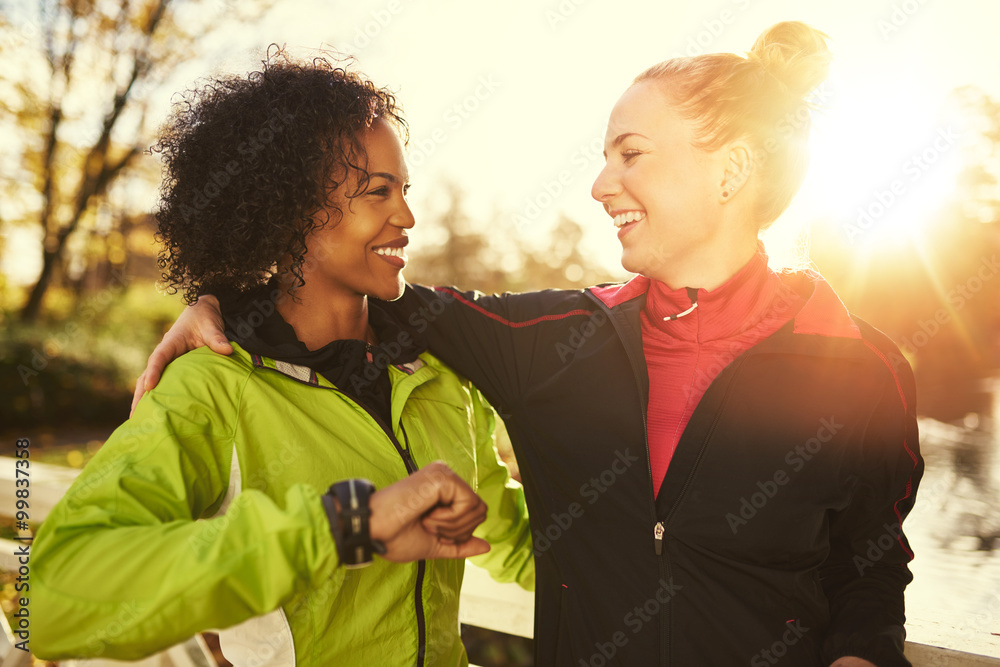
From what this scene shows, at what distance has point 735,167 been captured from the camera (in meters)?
1.95

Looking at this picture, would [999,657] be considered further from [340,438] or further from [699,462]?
[340,438]

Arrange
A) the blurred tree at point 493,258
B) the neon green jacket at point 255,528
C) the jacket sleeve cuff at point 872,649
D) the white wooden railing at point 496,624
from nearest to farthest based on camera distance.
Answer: the neon green jacket at point 255,528
the jacket sleeve cuff at point 872,649
the white wooden railing at point 496,624
the blurred tree at point 493,258

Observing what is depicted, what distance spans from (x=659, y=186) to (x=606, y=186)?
0.15 metres

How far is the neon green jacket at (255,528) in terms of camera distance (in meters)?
1.14

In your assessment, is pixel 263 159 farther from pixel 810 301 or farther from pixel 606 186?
pixel 810 301

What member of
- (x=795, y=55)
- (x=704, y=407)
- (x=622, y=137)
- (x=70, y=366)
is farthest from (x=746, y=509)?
(x=70, y=366)

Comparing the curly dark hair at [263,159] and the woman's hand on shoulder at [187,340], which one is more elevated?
the curly dark hair at [263,159]

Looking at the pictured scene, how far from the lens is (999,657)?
1.65 m

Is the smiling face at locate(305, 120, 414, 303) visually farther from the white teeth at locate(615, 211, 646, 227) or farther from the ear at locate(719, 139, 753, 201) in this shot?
the ear at locate(719, 139, 753, 201)

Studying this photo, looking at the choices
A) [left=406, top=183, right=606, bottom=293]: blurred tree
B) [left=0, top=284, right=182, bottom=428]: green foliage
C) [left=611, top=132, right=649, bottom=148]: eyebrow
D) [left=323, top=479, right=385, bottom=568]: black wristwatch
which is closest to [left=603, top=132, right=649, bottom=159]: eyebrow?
[left=611, top=132, right=649, bottom=148]: eyebrow

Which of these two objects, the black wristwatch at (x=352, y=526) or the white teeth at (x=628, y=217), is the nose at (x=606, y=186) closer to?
the white teeth at (x=628, y=217)

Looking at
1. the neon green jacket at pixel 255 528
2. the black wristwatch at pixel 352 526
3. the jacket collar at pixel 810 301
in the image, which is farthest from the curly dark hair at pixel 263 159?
the black wristwatch at pixel 352 526

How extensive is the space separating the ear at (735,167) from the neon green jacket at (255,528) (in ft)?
3.33

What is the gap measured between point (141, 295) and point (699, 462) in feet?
49.1
